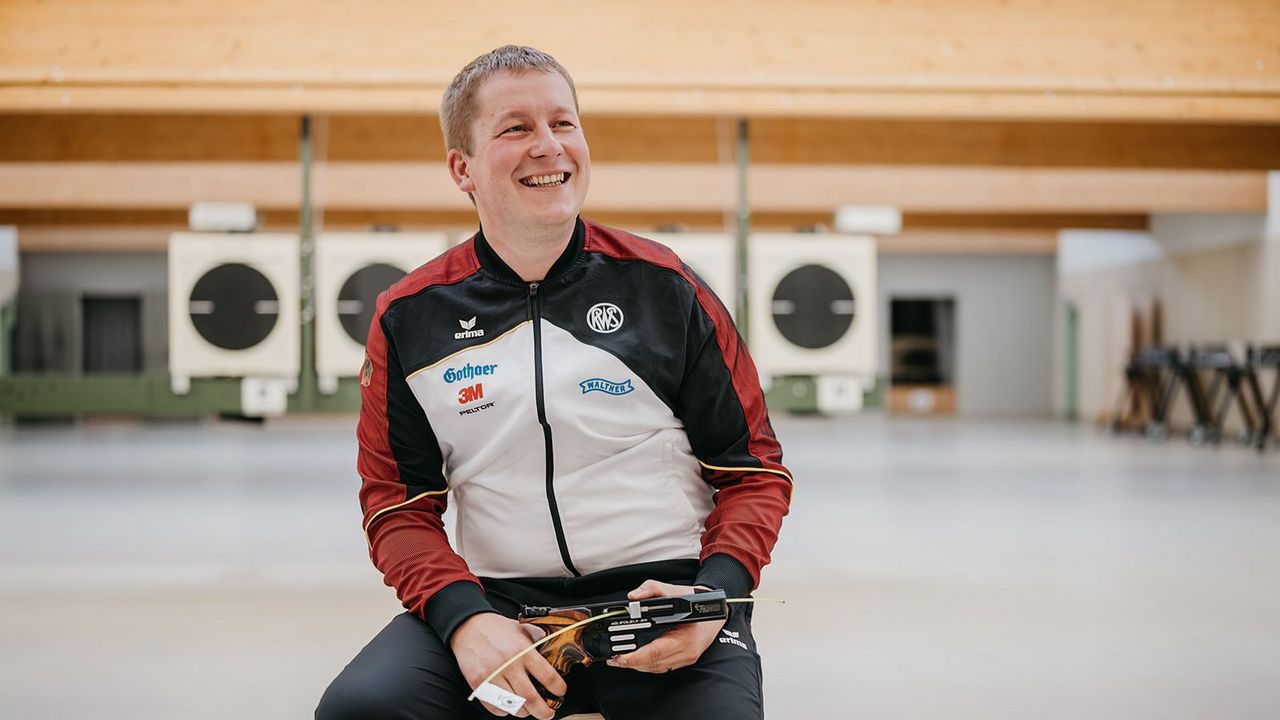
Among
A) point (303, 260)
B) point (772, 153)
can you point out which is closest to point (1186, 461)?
point (772, 153)

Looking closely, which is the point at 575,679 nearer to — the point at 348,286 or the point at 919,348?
the point at 348,286

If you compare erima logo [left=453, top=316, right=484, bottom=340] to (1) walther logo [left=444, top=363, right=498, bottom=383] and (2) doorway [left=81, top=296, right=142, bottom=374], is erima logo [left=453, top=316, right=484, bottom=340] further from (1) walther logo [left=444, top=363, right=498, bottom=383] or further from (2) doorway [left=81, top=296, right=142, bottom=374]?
(2) doorway [left=81, top=296, right=142, bottom=374]

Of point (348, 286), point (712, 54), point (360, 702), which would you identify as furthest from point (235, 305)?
point (360, 702)

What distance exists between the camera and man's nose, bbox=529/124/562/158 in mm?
1174

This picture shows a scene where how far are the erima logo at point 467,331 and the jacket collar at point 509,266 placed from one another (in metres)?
0.07

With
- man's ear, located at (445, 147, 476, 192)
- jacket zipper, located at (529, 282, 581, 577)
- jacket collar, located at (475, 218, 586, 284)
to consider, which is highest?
man's ear, located at (445, 147, 476, 192)

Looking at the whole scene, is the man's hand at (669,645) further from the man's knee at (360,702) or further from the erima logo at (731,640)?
the man's knee at (360,702)

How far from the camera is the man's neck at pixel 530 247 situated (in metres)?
1.21

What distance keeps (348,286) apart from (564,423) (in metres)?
2.61

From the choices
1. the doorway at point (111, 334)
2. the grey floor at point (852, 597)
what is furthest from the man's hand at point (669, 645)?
the doorway at point (111, 334)

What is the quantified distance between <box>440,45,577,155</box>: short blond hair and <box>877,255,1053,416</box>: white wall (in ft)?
45.9

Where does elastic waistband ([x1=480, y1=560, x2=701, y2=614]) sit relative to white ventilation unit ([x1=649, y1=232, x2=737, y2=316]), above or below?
below

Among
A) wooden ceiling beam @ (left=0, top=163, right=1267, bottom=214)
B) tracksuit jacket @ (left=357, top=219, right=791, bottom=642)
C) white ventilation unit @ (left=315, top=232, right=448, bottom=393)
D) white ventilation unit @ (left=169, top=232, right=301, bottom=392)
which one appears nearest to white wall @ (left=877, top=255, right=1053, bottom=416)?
wooden ceiling beam @ (left=0, top=163, right=1267, bottom=214)

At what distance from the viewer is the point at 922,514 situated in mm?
4484
